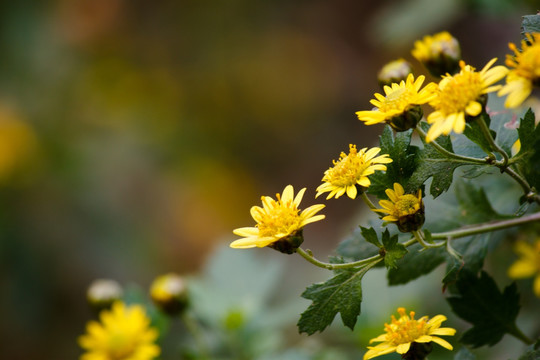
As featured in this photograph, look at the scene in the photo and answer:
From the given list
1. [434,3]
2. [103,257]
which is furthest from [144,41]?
[434,3]

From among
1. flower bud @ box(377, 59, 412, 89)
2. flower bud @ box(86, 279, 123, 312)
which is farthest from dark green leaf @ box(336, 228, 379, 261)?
flower bud @ box(86, 279, 123, 312)

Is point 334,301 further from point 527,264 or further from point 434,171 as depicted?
point 527,264

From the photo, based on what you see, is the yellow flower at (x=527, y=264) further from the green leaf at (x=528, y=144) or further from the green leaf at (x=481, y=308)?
the green leaf at (x=528, y=144)

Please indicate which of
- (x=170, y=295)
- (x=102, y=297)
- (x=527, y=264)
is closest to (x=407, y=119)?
(x=527, y=264)

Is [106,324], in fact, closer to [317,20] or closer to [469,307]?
[469,307]

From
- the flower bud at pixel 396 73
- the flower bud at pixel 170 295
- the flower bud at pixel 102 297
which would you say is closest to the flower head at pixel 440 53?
the flower bud at pixel 396 73
